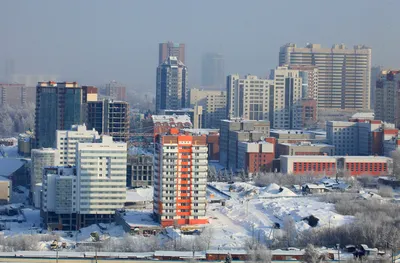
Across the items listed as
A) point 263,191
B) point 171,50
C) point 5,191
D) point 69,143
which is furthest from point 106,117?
point 171,50

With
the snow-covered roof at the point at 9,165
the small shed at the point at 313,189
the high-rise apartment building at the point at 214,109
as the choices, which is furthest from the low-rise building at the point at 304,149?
the high-rise apartment building at the point at 214,109

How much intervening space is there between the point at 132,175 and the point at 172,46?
34.2 m

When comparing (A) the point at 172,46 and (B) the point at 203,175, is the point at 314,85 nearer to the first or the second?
(A) the point at 172,46

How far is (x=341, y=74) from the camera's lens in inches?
1858

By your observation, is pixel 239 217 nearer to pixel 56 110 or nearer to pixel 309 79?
pixel 56 110

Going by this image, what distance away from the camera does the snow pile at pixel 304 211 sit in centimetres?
1962

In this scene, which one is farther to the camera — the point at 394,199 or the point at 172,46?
the point at 172,46

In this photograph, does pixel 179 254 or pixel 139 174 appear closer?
pixel 179 254

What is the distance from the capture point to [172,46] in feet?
195

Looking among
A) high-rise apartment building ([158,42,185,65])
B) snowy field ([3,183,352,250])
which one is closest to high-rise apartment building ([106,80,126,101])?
high-rise apartment building ([158,42,185,65])

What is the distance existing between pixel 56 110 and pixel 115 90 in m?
24.9

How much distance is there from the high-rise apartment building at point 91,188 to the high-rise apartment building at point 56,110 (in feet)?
29.5

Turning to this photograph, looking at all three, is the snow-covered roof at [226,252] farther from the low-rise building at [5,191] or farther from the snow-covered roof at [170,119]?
the snow-covered roof at [170,119]

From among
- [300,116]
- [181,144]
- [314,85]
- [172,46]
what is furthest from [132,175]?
[172,46]
